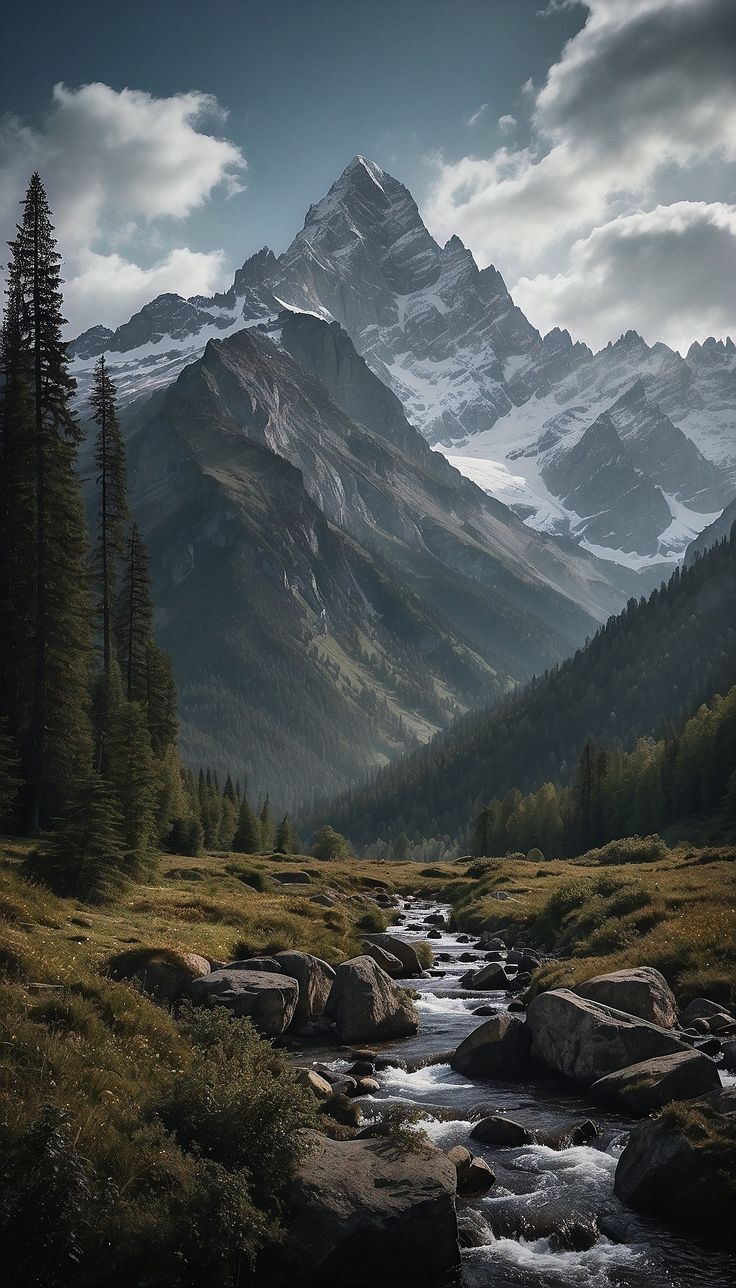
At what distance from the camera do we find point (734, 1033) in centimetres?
2569

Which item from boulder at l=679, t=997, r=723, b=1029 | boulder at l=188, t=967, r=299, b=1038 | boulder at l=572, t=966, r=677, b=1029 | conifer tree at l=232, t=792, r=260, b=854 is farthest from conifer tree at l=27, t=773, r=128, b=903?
conifer tree at l=232, t=792, r=260, b=854

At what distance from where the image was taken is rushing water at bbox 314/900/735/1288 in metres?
14.8

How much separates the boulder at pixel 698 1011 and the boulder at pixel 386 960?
16.1m

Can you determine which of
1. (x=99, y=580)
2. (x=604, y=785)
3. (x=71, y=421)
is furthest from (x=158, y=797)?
(x=604, y=785)

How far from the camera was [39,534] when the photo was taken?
163ft

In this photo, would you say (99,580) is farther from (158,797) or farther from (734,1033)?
(734,1033)

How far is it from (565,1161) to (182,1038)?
9269 millimetres

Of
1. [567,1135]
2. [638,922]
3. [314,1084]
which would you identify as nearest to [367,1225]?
[314,1084]

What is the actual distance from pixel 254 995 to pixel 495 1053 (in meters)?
7.74

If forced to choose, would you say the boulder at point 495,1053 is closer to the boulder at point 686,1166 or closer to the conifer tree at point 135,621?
the boulder at point 686,1166

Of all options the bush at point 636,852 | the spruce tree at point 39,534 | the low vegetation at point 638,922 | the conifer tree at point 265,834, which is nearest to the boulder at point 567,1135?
the low vegetation at point 638,922

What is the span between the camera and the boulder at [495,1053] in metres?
25.5

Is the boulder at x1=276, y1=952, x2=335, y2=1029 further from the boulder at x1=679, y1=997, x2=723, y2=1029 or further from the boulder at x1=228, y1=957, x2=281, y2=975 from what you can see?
the boulder at x1=679, y1=997, x2=723, y2=1029

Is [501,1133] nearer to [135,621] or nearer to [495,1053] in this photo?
[495,1053]
